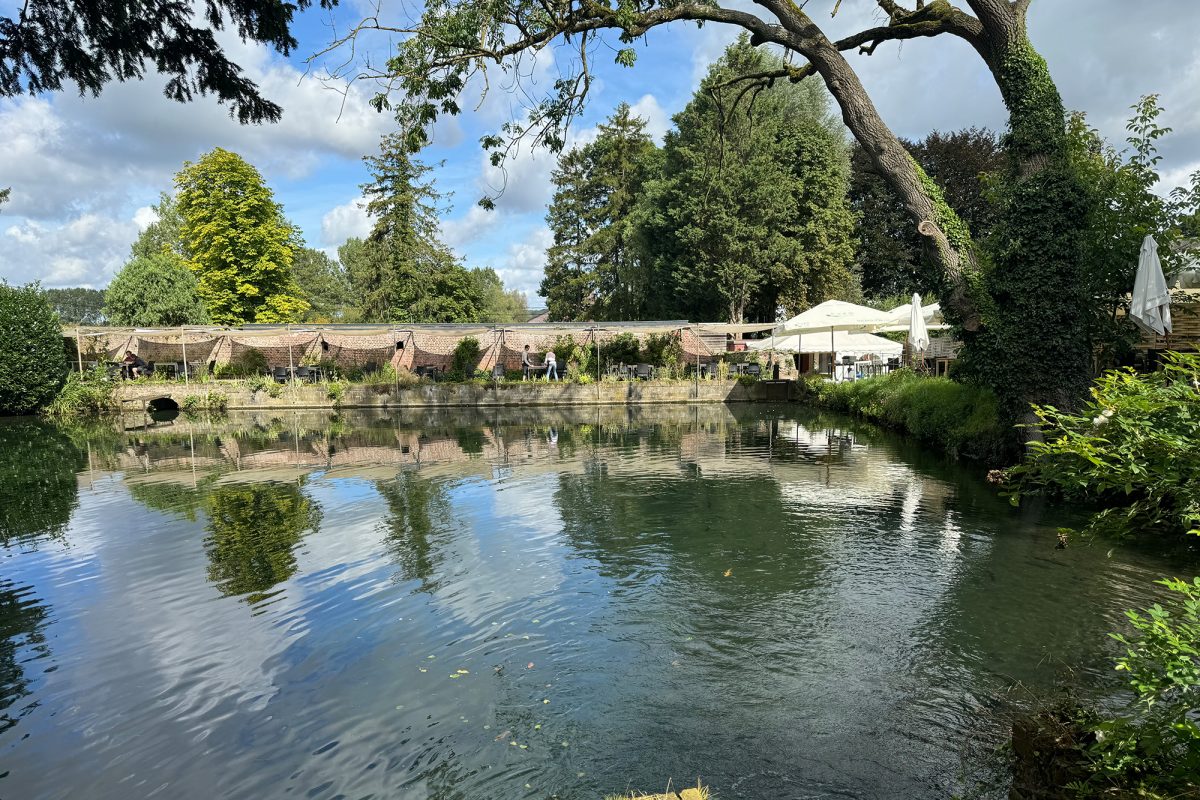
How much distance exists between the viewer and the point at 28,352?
2755cm

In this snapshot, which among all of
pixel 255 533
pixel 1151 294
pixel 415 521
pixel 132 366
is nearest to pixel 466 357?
pixel 132 366

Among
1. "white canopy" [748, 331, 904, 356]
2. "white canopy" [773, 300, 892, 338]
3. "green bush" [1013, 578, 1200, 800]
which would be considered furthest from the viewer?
"white canopy" [748, 331, 904, 356]

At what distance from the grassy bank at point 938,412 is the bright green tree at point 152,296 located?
3517 cm

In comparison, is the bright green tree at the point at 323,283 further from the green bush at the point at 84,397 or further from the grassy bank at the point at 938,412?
the grassy bank at the point at 938,412

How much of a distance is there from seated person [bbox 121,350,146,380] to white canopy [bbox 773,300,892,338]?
1134 inches

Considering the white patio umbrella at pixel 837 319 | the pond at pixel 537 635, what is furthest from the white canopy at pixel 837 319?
the pond at pixel 537 635

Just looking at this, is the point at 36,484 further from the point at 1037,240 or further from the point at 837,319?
the point at 837,319

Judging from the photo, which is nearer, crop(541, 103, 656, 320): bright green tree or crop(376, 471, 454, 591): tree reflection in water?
crop(376, 471, 454, 591): tree reflection in water

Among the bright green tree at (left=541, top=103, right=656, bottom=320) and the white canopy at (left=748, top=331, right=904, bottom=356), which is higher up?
the bright green tree at (left=541, top=103, right=656, bottom=320)

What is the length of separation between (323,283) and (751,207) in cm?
5208

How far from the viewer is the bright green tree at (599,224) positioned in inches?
1822

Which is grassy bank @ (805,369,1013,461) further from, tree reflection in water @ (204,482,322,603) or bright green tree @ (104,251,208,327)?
bright green tree @ (104,251,208,327)

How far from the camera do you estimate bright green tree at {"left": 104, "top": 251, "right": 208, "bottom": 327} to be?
124ft

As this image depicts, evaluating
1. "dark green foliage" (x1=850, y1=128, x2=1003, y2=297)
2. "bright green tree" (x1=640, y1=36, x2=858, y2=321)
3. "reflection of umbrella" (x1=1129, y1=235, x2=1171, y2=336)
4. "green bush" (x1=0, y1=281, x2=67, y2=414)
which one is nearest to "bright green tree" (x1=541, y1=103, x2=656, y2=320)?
"bright green tree" (x1=640, y1=36, x2=858, y2=321)
